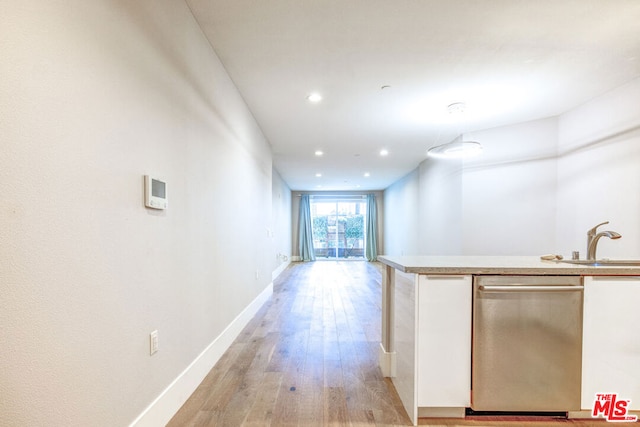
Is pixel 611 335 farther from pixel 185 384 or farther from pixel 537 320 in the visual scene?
pixel 185 384

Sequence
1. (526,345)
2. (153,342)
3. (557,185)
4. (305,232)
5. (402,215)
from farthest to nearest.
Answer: (305,232) < (402,215) < (557,185) < (526,345) < (153,342)

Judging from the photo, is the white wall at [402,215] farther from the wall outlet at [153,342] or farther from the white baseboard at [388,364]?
the wall outlet at [153,342]

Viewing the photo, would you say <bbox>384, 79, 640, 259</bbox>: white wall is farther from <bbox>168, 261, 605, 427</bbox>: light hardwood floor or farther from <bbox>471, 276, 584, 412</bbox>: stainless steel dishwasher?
<bbox>168, 261, 605, 427</bbox>: light hardwood floor

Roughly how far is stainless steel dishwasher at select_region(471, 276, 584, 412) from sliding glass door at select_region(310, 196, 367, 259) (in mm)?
8937

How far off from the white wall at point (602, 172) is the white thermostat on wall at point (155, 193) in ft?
12.7

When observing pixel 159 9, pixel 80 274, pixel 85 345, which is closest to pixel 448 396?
pixel 85 345

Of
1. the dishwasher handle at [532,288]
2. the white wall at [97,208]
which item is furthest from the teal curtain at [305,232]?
the dishwasher handle at [532,288]

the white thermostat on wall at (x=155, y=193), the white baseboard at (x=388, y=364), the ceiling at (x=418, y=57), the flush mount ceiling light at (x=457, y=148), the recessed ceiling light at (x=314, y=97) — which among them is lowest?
the white baseboard at (x=388, y=364)

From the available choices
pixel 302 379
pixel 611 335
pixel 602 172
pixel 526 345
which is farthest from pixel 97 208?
pixel 602 172

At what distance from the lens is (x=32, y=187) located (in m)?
0.90

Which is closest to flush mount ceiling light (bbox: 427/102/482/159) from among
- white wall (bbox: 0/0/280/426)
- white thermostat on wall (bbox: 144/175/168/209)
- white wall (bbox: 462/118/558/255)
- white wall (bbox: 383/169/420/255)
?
white wall (bbox: 462/118/558/255)

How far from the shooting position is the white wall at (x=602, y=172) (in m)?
2.76

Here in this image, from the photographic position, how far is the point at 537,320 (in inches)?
64.0

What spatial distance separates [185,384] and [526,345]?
2.01 meters
